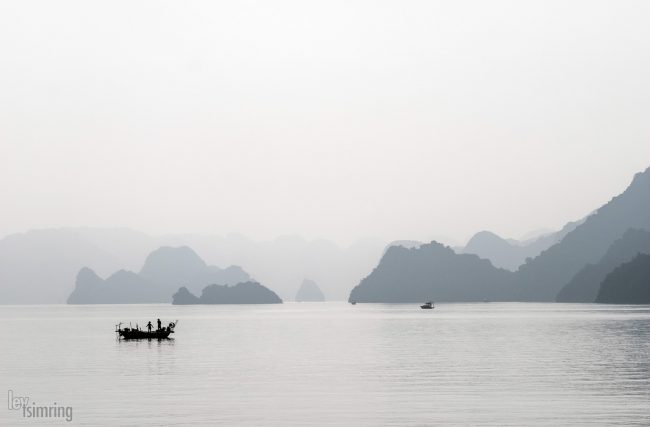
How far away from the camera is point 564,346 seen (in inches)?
4838

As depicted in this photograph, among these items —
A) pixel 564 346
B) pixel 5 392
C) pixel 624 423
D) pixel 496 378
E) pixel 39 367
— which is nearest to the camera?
pixel 624 423

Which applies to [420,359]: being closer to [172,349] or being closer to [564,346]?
[564,346]

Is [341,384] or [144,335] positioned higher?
[144,335]

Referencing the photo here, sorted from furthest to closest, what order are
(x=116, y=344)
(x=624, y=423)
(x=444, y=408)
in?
(x=116, y=344) < (x=444, y=408) < (x=624, y=423)

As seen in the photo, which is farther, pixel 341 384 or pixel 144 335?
pixel 144 335

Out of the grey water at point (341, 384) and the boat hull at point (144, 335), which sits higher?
the boat hull at point (144, 335)

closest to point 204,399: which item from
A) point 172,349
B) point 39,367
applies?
point 39,367

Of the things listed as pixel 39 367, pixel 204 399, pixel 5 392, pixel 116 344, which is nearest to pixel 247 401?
pixel 204 399

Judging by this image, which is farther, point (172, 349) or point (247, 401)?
point (172, 349)

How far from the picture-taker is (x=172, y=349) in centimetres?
12794

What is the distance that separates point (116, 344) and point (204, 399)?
80.9m

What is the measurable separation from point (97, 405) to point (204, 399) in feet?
23.4

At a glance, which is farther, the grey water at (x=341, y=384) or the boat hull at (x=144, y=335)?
the boat hull at (x=144, y=335)

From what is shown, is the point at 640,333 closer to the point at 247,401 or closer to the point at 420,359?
the point at 420,359
